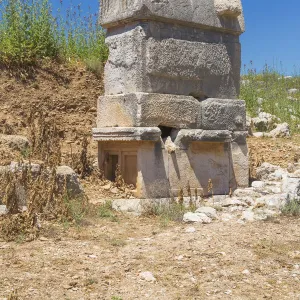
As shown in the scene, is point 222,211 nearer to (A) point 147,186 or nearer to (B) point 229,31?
(A) point 147,186

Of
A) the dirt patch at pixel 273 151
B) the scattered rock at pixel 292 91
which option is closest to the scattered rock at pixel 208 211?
the dirt patch at pixel 273 151

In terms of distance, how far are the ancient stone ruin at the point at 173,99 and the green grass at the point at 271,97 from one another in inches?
160

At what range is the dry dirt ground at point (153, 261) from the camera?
375 centimetres

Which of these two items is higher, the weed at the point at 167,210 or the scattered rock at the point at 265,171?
the scattered rock at the point at 265,171

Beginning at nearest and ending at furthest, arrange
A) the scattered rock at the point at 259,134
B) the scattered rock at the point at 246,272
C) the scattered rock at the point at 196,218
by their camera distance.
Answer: the scattered rock at the point at 246,272 → the scattered rock at the point at 196,218 → the scattered rock at the point at 259,134

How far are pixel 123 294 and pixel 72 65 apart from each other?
6544mm

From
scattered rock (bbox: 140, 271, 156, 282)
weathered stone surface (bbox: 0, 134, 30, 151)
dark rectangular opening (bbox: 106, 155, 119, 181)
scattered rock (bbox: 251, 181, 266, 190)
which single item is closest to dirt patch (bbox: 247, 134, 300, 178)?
scattered rock (bbox: 251, 181, 266, 190)

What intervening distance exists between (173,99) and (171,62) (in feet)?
1.56

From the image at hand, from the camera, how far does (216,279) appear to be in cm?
400

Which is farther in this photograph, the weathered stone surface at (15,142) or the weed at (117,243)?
the weathered stone surface at (15,142)

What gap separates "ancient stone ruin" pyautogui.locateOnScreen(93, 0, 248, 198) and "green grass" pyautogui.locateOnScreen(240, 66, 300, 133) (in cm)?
407

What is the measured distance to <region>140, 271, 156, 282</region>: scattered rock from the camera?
3.96 metres

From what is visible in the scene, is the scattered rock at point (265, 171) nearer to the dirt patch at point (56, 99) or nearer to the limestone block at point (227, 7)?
the limestone block at point (227, 7)

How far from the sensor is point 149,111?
21.7ft
